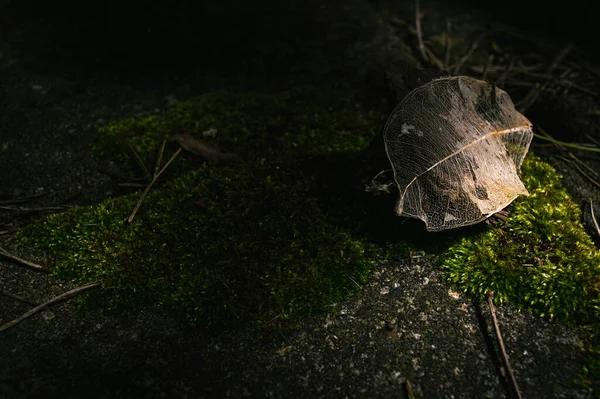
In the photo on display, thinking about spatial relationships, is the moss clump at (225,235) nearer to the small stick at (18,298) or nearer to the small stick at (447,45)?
the small stick at (18,298)

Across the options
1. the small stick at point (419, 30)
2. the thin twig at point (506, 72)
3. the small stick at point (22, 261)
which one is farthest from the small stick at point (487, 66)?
the small stick at point (22, 261)

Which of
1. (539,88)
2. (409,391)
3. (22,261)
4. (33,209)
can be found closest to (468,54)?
(539,88)

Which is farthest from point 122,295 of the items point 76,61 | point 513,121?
point 76,61

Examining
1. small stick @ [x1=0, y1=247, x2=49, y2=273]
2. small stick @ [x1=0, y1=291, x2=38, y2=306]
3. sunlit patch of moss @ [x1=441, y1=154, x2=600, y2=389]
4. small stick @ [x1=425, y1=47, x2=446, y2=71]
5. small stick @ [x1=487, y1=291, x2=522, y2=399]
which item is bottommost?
small stick @ [x1=0, y1=291, x2=38, y2=306]

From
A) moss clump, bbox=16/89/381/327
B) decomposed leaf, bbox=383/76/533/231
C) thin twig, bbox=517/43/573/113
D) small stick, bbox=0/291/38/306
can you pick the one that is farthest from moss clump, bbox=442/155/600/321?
small stick, bbox=0/291/38/306

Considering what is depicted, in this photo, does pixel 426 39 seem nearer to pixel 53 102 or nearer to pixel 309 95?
pixel 309 95

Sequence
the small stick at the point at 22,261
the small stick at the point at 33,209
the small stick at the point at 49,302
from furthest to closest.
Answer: the small stick at the point at 33,209 → the small stick at the point at 22,261 → the small stick at the point at 49,302

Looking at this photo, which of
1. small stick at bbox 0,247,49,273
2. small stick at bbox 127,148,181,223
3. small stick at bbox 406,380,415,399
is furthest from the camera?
small stick at bbox 127,148,181,223

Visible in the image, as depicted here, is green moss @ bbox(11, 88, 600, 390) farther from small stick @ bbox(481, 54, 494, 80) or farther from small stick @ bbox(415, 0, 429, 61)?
small stick @ bbox(415, 0, 429, 61)

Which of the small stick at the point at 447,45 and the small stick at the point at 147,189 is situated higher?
the small stick at the point at 447,45
